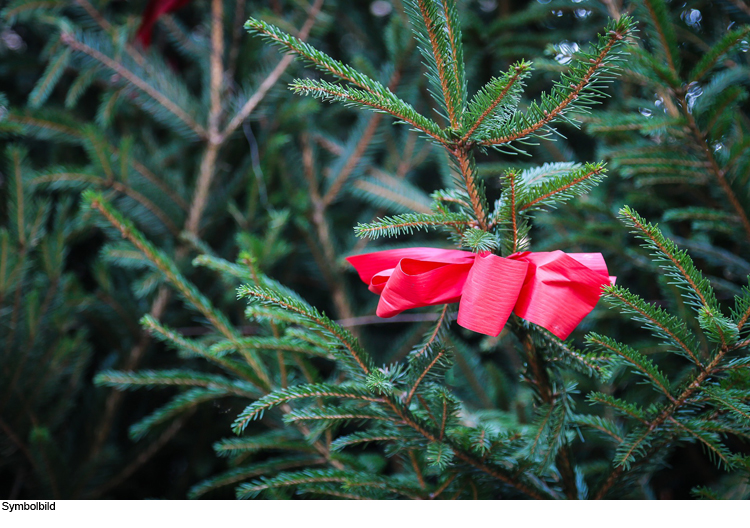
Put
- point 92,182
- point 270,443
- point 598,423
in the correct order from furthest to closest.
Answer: point 92,182 → point 270,443 → point 598,423

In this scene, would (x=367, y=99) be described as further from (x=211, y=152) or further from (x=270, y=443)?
(x=211, y=152)

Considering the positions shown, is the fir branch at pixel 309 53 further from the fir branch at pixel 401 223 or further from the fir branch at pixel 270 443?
the fir branch at pixel 270 443

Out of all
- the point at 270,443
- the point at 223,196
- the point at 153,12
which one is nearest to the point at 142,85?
the point at 153,12

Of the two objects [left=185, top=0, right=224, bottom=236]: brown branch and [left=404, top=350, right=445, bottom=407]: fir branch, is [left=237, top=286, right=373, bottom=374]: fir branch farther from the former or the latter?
[left=185, top=0, right=224, bottom=236]: brown branch

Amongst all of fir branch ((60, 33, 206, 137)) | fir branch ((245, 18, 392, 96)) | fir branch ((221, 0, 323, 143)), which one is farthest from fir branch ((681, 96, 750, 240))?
fir branch ((60, 33, 206, 137))

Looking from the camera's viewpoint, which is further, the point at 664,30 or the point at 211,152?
the point at 211,152

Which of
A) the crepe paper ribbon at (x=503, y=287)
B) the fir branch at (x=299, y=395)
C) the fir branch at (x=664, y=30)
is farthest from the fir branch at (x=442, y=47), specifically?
the fir branch at (x=664, y=30)
